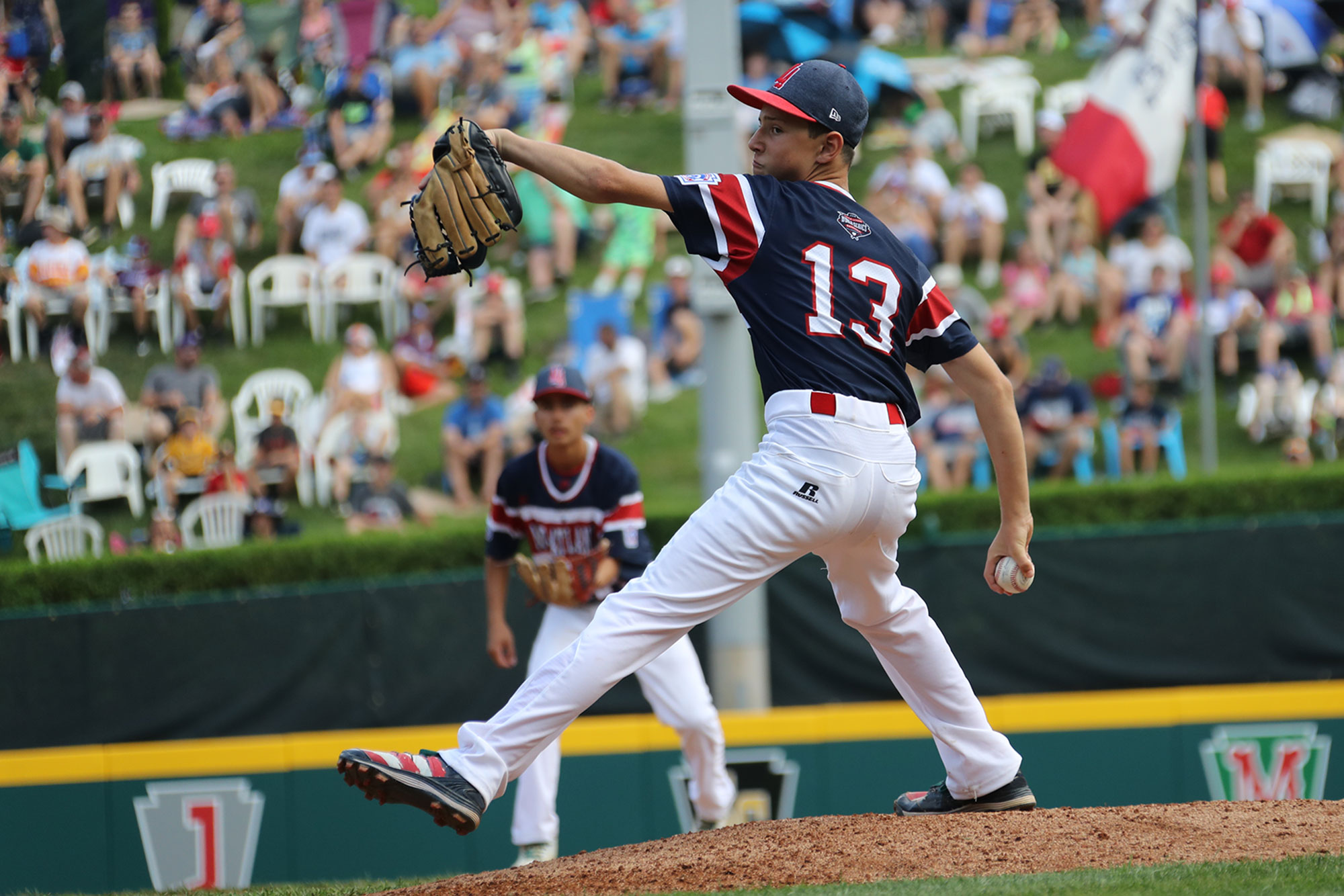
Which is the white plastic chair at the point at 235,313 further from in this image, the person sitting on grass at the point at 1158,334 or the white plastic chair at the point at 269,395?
the person sitting on grass at the point at 1158,334

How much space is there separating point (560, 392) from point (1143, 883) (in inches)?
130

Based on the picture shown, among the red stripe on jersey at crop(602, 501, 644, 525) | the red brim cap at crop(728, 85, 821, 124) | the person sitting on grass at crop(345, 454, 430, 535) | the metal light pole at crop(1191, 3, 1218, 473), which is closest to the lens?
the red brim cap at crop(728, 85, 821, 124)

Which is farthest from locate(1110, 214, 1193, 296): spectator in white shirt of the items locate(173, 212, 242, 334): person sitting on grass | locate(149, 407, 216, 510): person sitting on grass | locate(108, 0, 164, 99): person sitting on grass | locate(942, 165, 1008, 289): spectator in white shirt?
locate(108, 0, 164, 99): person sitting on grass

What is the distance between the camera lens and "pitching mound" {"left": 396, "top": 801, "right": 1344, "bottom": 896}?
396 centimetres

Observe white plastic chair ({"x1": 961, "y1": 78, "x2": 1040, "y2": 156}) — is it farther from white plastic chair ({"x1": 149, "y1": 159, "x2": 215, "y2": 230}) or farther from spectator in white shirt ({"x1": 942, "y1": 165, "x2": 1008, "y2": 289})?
white plastic chair ({"x1": 149, "y1": 159, "x2": 215, "y2": 230})

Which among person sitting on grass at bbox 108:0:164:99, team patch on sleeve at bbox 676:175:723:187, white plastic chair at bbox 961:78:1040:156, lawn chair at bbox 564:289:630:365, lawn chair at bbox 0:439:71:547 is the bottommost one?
lawn chair at bbox 0:439:71:547

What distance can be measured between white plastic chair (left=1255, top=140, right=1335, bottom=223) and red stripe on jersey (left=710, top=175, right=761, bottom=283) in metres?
14.3

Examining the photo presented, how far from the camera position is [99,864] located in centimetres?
767

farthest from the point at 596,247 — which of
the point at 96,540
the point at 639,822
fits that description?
the point at 639,822

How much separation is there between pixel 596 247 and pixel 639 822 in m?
10.4

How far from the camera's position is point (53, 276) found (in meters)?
15.2

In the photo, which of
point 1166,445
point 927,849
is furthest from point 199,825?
point 1166,445

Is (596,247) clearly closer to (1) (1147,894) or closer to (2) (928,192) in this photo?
(2) (928,192)

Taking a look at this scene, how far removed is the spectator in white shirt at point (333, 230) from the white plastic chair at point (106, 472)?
357 centimetres
